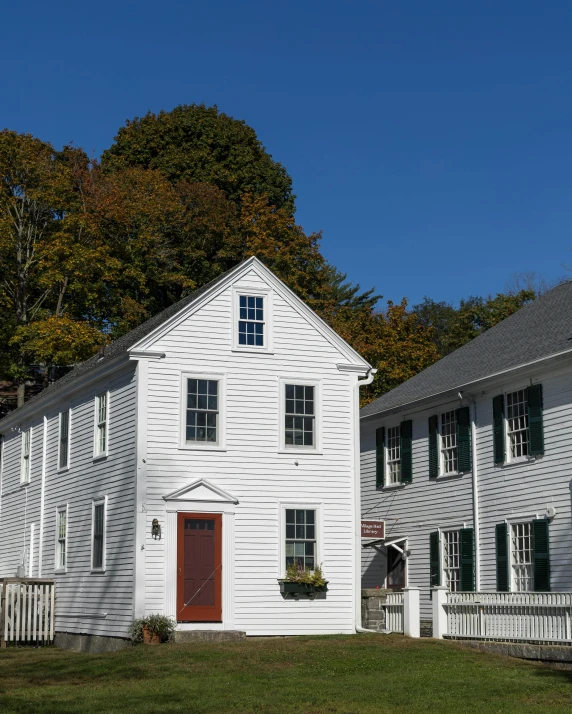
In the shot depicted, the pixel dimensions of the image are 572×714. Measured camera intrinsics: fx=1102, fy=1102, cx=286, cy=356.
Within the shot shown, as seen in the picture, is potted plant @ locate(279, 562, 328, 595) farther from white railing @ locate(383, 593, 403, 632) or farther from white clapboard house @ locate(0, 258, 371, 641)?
white railing @ locate(383, 593, 403, 632)

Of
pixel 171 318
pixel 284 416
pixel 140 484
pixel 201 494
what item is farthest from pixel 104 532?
pixel 171 318

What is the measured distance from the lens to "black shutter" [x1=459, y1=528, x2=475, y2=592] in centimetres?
2680

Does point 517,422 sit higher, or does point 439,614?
point 517,422

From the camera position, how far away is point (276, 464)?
2572 centimetres

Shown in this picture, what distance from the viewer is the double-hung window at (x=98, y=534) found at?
85.0 ft

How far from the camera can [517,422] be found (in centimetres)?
2581

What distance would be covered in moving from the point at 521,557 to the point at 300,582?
16.8 feet

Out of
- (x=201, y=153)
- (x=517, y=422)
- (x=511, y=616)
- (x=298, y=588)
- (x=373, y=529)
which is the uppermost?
(x=201, y=153)

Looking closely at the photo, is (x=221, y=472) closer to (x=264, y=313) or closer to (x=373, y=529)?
(x=264, y=313)

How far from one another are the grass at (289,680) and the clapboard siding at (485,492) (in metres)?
4.11

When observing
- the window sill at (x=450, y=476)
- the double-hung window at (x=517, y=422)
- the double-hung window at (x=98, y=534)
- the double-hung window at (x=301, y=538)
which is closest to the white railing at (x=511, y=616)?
the double-hung window at (x=301, y=538)

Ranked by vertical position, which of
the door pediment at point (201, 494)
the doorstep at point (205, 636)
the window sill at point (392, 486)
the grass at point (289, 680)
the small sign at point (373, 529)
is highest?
the window sill at point (392, 486)

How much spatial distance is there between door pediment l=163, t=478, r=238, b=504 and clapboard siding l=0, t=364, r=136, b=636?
3.22 feet

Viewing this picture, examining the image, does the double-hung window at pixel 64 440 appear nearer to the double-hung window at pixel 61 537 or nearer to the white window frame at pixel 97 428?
the double-hung window at pixel 61 537
